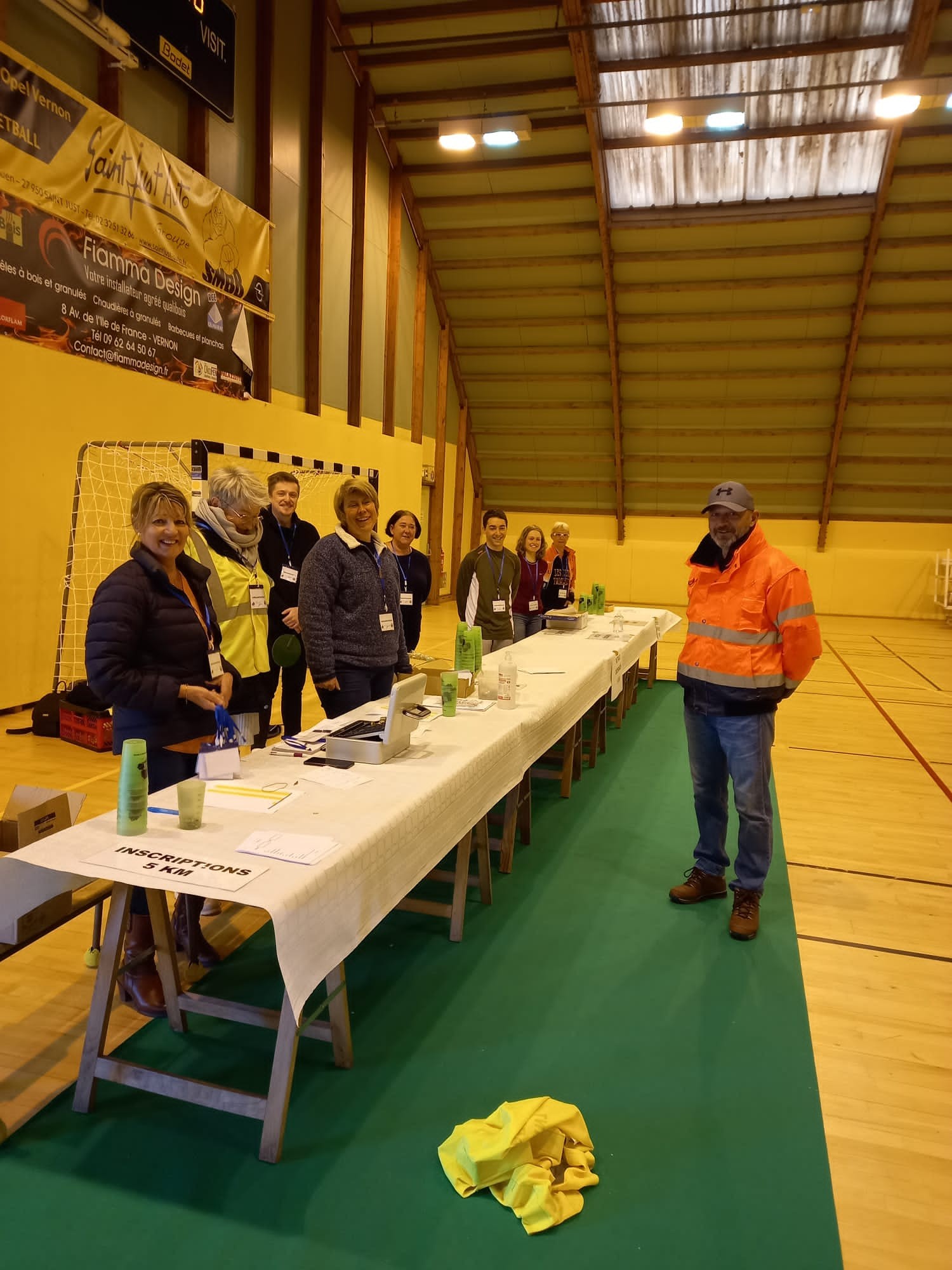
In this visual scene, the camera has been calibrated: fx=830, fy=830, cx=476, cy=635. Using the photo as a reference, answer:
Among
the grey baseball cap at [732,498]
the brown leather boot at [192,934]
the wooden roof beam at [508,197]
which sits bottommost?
the brown leather boot at [192,934]

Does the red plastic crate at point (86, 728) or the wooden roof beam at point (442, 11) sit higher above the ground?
the wooden roof beam at point (442, 11)

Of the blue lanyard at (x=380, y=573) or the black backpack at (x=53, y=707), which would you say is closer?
the blue lanyard at (x=380, y=573)

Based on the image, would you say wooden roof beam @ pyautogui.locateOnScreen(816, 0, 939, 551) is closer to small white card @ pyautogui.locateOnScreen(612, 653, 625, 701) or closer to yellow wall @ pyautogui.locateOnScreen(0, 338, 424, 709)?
small white card @ pyautogui.locateOnScreen(612, 653, 625, 701)

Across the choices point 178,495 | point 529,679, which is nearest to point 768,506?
point 529,679

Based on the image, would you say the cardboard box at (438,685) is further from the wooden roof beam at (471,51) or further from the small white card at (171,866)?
the wooden roof beam at (471,51)

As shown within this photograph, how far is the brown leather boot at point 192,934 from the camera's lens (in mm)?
2479

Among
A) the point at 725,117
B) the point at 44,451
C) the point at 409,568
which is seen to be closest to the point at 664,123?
the point at 725,117

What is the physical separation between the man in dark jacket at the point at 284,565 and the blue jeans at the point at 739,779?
1.94 metres

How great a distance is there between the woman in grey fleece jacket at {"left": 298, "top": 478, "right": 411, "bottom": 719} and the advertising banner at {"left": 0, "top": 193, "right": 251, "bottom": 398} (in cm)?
335

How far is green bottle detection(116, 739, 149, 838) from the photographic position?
5.81ft

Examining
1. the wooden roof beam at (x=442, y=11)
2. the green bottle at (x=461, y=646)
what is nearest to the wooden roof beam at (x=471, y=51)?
the wooden roof beam at (x=442, y=11)

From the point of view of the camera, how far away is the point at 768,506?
44.3ft

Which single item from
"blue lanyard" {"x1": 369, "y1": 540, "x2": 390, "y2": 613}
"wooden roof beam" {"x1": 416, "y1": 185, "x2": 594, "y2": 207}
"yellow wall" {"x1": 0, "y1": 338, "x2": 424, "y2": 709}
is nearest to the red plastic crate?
"yellow wall" {"x1": 0, "y1": 338, "x2": 424, "y2": 709}

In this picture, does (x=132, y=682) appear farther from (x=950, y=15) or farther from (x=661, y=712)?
(x=950, y=15)
